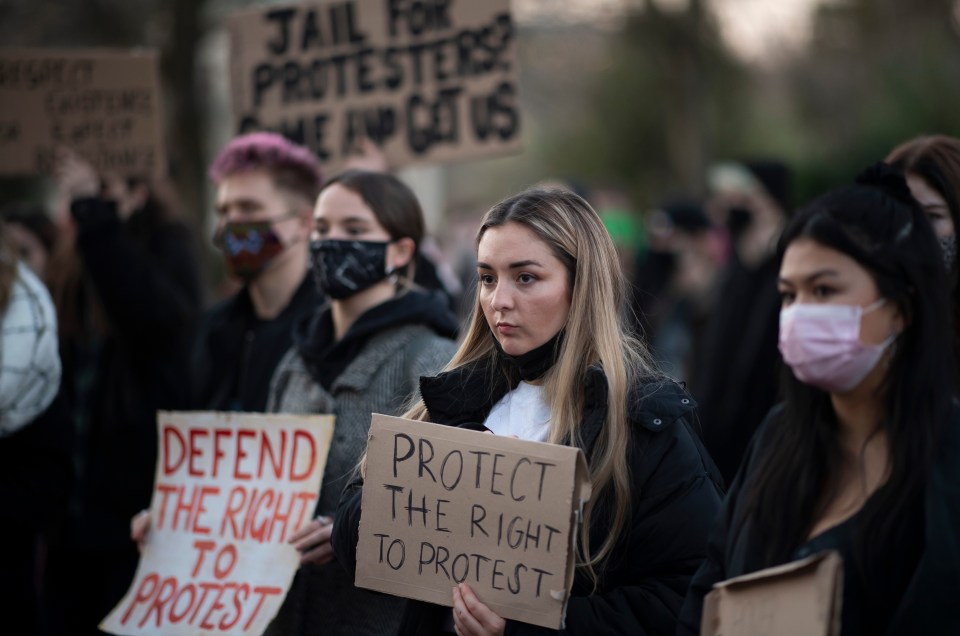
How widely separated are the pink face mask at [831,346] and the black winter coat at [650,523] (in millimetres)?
529

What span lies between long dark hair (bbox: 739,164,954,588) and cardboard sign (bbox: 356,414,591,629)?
1.52ft

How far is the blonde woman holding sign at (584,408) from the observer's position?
308cm

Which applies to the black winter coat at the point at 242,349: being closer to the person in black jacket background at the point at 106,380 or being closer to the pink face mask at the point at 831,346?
the person in black jacket background at the point at 106,380

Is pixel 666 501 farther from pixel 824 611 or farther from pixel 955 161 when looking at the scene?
pixel 955 161

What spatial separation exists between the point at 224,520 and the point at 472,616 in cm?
149

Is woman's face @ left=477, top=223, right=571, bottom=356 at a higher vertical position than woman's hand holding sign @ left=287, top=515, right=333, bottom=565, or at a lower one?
higher

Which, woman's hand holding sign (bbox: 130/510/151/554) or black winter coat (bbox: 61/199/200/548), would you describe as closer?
woman's hand holding sign (bbox: 130/510/151/554)

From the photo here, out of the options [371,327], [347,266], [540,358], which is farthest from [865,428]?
[347,266]

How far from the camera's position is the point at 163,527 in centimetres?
441

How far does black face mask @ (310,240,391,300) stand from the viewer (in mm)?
4449

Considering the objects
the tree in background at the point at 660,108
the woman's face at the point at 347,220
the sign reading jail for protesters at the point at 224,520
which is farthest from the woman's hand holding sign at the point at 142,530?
the tree in background at the point at 660,108

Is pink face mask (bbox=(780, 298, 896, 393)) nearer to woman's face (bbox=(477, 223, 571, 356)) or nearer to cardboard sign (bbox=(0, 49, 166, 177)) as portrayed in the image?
woman's face (bbox=(477, 223, 571, 356))

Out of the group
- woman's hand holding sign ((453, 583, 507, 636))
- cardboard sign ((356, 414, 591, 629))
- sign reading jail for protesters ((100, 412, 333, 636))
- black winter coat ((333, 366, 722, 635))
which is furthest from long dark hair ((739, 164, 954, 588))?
sign reading jail for protesters ((100, 412, 333, 636))

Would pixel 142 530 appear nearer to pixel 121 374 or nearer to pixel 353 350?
pixel 353 350
